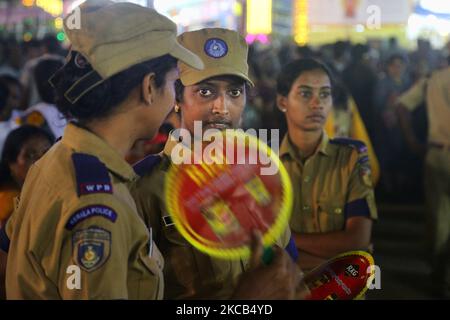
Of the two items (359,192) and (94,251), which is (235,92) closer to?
(359,192)

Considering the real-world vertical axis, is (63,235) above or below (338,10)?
below

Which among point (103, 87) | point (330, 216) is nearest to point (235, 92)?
point (103, 87)

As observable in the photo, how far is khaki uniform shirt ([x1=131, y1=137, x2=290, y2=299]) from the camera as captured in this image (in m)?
2.36

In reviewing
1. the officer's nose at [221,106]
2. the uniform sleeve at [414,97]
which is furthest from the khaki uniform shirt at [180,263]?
the uniform sleeve at [414,97]

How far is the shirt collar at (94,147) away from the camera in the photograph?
1.85 m

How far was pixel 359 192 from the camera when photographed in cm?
352

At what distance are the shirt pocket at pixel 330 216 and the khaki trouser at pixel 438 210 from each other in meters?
3.09

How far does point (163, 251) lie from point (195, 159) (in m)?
0.33

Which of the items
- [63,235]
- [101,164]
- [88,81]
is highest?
[88,81]

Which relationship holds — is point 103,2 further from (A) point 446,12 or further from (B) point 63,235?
(A) point 446,12

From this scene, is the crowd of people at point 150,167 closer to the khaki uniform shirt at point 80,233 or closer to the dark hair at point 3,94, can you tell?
the khaki uniform shirt at point 80,233

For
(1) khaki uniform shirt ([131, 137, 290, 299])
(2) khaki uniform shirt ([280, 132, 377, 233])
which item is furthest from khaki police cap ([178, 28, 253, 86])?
(2) khaki uniform shirt ([280, 132, 377, 233])
